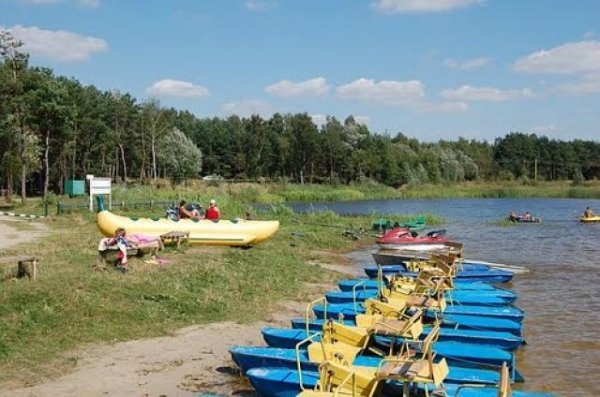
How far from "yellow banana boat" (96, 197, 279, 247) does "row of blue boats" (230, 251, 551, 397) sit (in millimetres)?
6303

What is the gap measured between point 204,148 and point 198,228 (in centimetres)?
8423

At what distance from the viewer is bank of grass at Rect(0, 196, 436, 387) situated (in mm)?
11195

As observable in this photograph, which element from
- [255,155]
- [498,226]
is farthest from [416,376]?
[255,155]

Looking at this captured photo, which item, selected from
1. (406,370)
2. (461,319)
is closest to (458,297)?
(461,319)

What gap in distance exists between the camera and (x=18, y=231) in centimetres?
2588

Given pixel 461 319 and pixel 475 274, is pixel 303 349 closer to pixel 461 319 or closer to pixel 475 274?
pixel 461 319

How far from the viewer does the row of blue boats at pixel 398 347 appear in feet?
26.5

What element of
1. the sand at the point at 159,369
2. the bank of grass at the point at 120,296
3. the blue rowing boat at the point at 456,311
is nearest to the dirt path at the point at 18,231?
the bank of grass at the point at 120,296

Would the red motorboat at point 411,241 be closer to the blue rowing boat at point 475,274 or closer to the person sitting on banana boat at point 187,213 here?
the blue rowing boat at point 475,274

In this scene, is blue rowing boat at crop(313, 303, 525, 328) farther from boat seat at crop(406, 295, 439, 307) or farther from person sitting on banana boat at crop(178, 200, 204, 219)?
person sitting on banana boat at crop(178, 200, 204, 219)

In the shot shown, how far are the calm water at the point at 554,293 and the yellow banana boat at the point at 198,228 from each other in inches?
313

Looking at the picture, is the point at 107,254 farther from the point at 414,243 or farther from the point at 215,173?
the point at 215,173

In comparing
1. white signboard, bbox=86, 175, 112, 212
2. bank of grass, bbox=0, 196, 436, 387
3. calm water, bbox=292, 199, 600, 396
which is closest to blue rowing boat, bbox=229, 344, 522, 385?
calm water, bbox=292, 199, 600, 396

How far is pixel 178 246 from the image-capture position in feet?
66.5
